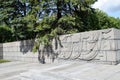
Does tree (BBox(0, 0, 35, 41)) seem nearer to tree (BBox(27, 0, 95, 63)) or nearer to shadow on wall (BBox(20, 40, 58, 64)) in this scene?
shadow on wall (BBox(20, 40, 58, 64))

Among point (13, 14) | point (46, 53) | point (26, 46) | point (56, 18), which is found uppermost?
point (13, 14)

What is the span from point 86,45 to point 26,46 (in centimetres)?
527

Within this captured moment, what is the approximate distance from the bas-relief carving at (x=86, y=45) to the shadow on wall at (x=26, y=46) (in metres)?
2.70

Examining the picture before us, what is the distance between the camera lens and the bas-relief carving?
861 centimetres

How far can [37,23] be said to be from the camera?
1165 centimetres

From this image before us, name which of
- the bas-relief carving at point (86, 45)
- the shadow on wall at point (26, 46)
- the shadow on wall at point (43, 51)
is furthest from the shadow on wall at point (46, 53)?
the shadow on wall at point (26, 46)

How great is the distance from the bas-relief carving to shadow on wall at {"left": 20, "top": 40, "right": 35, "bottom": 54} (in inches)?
106

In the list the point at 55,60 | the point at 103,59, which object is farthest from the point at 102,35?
the point at 55,60

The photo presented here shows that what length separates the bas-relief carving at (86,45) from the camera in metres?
8.61

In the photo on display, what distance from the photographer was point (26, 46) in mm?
13320

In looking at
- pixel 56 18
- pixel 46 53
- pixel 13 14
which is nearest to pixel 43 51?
pixel 46 53

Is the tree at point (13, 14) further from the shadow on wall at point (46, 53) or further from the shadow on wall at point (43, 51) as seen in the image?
the shadow on wall at point (46, 53)

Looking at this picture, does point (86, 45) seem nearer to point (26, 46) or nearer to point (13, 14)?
point (26, 46)

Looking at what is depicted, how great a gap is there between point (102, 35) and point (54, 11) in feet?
13.9
